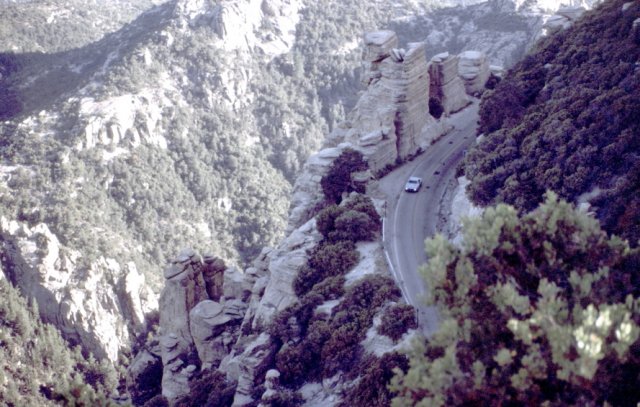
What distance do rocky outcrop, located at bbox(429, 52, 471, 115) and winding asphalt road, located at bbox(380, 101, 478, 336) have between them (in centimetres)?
95

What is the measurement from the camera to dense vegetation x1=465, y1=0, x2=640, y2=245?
25938mm

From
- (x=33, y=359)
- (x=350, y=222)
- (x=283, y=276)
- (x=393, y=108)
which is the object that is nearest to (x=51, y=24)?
(x=33, y=359)

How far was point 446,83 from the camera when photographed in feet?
152

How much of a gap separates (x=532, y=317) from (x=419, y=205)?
23.2m

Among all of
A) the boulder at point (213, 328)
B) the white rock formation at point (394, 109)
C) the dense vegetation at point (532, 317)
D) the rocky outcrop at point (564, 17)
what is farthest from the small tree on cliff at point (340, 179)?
the dense vegetation at point (532, 317)

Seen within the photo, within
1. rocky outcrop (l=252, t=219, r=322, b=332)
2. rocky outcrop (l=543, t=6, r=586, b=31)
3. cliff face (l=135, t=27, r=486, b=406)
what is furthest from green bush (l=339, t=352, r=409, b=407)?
rocky outcrop (l=543, t=6, r=586, b=31)

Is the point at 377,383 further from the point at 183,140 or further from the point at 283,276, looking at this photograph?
the point at 183,140

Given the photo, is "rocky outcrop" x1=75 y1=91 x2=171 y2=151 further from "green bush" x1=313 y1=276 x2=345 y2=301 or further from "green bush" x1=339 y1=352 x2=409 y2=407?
"green bush" x1=339 y1=352 x2=409 y2=407

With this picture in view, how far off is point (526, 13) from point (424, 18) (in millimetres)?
27576

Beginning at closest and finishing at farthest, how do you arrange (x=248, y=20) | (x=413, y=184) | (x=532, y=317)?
(x=532, y=317) → (x=413, y=184) → (x=248, y=20)

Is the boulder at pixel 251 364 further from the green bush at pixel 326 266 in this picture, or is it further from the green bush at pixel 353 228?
the green bush at pixel 353 228

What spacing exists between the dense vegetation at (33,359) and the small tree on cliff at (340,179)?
36535 mm

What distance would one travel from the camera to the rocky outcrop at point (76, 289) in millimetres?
72125

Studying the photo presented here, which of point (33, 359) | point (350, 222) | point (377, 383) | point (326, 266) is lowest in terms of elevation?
point (33, 359)
